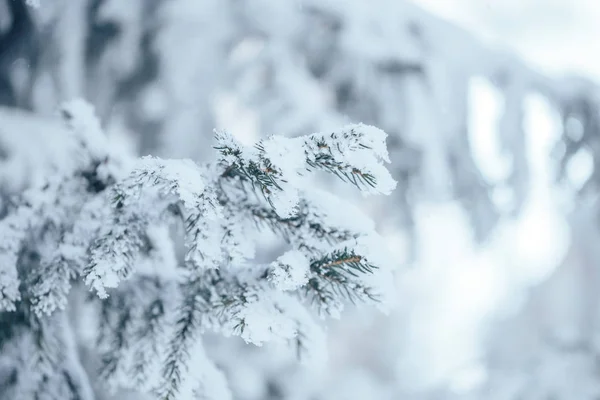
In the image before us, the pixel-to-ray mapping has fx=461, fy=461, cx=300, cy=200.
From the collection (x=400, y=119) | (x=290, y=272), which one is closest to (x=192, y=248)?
(x=290, y=272)

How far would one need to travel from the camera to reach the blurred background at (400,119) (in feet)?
6.50

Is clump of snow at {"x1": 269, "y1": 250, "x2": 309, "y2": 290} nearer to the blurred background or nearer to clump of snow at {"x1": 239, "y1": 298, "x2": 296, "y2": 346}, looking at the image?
clump of snow at {"x1": 239, "y1": 298, "x2": 296, "y2": 346}

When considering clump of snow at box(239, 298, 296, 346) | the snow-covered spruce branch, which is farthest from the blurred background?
clump of snow at box(239, 298, 296, 346)

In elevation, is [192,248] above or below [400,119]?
below

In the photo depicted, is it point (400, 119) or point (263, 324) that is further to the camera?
point (400, 119)

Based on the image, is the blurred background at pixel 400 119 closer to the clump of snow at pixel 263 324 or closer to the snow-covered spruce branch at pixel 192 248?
the snow-covered spruce branch at pixel 192 248

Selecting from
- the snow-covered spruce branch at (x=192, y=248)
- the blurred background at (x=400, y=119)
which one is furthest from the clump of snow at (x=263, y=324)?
the blurred background at (x=400, y=119)

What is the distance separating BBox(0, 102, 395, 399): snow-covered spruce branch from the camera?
0.86 metres

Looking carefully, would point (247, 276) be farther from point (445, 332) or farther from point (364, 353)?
point (445, 332)

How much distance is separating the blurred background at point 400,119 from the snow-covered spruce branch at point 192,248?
0.26m

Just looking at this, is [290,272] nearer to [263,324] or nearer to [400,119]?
[263,324]

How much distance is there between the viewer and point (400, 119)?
2379 millimetres

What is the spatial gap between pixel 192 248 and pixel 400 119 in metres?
1.71

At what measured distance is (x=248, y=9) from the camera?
220 cm
